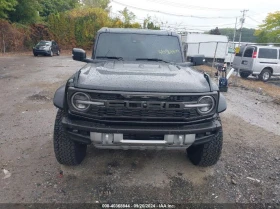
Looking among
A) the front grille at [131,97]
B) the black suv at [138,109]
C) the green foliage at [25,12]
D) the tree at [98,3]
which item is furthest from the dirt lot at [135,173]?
the tree at [98,3]

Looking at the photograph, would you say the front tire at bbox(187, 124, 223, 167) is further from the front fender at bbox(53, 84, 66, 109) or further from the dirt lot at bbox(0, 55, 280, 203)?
the front fender at bbox(53, 84, 66, 109)

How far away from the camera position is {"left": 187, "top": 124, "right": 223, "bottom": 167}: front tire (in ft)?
10.6

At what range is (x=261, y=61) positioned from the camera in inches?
499

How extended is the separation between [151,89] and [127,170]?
1345 mm

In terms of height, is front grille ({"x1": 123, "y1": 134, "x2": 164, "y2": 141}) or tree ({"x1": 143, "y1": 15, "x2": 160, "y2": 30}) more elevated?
tree ({"x1": 143, "y1": 15, "x2": 160, "y2": 30})

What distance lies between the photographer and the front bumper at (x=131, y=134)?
2.68 metres

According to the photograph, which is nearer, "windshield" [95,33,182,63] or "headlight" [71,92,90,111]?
"headlight" [71,92,90,111]

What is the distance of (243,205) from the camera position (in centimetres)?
284

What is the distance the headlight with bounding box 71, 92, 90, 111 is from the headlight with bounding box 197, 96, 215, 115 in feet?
3.94

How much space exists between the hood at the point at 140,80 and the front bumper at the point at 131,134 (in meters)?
0.40

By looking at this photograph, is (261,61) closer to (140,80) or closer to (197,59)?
(197,59)

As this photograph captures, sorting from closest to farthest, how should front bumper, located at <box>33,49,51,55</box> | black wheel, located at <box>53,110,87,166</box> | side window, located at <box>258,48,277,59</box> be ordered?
black wheel, located at <box>53,110,87,166</box> < side window, located at <box>258,48,277,59</box> < front bumper, located at <box>33,49,51,55</box>

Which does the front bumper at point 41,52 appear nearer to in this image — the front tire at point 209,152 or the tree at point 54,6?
the tree at point 54,6

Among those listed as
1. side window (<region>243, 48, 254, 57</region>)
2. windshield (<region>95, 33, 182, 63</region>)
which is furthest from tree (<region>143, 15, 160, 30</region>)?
windshield (<region>95, 33, 182, 63</region>)
